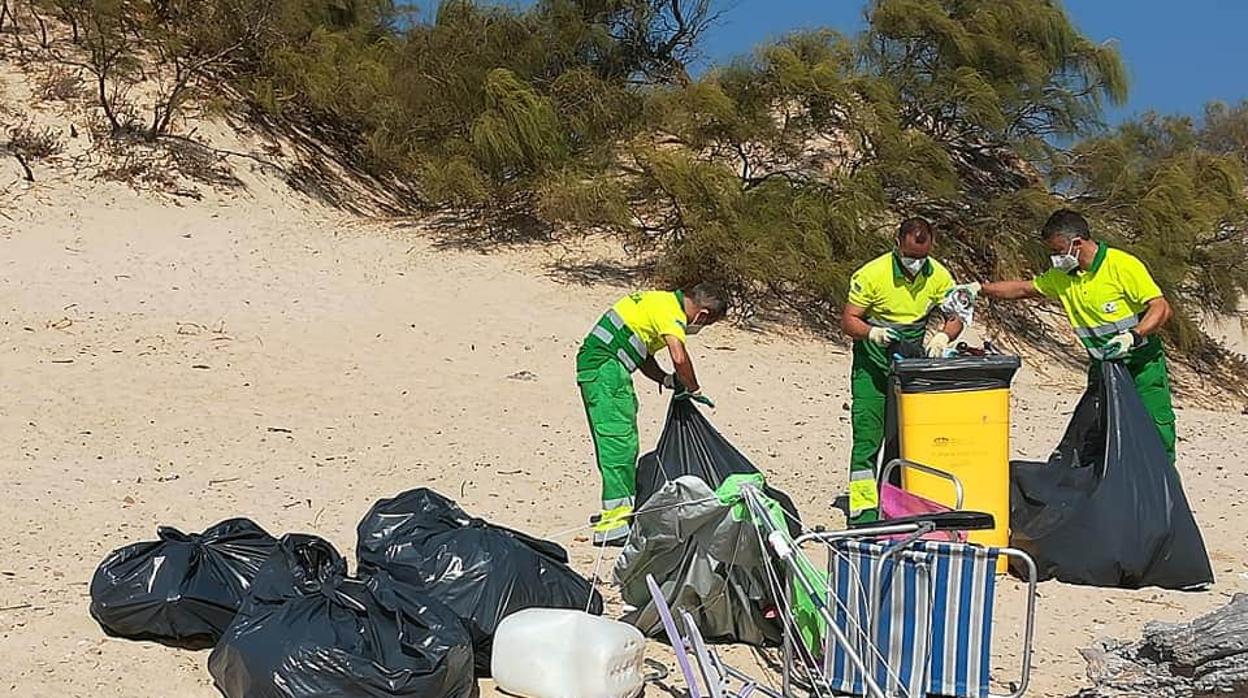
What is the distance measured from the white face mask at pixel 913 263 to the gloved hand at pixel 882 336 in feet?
0.90

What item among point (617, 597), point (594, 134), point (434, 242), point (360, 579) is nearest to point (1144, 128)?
point (594, 134)

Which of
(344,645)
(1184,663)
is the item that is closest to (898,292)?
(1184,663)

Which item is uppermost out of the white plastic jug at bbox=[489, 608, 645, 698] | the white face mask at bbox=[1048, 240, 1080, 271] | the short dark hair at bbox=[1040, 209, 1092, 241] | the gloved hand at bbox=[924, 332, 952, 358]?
the short dark hair at bbox=[1040, 209, 1092, 241]

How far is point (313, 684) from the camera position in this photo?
342 cm

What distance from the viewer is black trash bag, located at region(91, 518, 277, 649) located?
396 centimetres

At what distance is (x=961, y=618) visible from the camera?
355cm

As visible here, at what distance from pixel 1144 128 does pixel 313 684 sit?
13621 mm

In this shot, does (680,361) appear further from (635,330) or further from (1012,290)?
(1012,290)

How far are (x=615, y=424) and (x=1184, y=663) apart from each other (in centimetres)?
247

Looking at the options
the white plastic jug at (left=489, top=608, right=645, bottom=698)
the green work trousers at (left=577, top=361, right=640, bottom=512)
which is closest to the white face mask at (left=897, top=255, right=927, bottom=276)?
the green work trousers at (left=577, top=361, right=640, bottom=512)

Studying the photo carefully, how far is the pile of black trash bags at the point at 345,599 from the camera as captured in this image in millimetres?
3471

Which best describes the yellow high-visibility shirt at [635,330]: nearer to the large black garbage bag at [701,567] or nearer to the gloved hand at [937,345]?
the gloved hand at [937,345]

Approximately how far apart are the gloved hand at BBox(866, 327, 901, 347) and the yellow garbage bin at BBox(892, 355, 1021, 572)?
0.55 m

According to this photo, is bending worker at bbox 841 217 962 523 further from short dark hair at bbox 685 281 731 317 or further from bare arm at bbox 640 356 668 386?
bare arm at bbox 640 356 668 386
